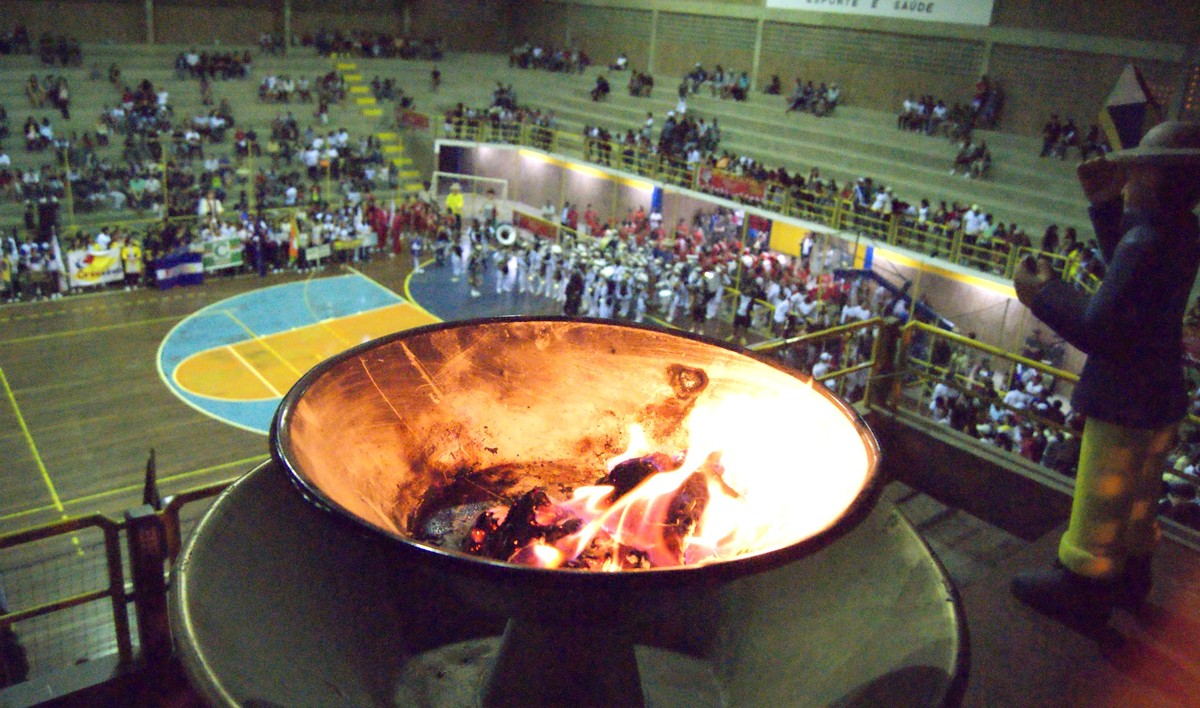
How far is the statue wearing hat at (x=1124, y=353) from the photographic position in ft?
10.9

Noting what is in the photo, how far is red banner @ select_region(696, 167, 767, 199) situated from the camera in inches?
906

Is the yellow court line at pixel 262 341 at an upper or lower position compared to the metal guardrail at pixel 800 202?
lower

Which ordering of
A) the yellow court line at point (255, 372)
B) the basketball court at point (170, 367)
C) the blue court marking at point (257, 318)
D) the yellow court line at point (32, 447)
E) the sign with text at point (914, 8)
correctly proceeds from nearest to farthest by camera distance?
the yellow court line at point (32, 447) < the basketball court at point (170, 367) < the blue court marking at point (257, 318) < the yellow court line at point (255, 372) < the sign with text at point (914, 8)

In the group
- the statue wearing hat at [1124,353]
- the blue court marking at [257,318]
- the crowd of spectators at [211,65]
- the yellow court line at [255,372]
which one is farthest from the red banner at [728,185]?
the statue wearing hat at [1124,353]

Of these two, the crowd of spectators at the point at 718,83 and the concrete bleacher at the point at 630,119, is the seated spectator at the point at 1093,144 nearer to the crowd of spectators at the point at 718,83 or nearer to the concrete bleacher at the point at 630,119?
the concrete bleacher at the point at 630,119

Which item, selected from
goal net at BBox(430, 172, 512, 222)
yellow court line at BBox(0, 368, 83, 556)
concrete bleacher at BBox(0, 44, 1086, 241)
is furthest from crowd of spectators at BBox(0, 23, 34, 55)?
yellow court line at BBox(0, 368, 83, 556)

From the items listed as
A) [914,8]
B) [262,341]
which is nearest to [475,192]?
[262,341]

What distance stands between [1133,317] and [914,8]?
26.6 metres

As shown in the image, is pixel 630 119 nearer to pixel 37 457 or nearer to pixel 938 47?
pixel 938 47

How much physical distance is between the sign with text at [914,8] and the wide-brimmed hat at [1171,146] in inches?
988

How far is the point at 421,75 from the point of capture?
35.4 metres

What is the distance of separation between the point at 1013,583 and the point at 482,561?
2909mm

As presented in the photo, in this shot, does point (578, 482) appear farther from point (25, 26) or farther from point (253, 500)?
point (25, 26)

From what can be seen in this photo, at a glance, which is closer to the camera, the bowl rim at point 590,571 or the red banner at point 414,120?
the bowl rim at point 590,571
